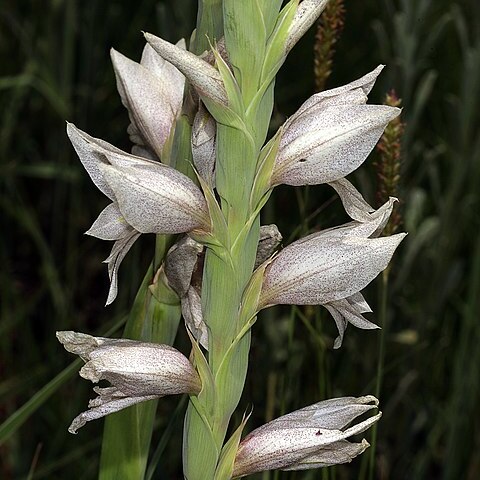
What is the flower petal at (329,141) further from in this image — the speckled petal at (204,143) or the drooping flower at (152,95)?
the drooping flower at (152,95)

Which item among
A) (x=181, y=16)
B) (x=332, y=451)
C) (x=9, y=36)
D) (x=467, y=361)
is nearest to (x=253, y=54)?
(x=332, y=451)

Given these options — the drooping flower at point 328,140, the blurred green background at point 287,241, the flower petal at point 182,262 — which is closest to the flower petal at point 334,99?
the drooping flower at point 328,140

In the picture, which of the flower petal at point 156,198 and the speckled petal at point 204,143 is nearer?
the flower petal at point 156,198

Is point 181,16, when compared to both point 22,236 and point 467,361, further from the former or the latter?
point 467,361

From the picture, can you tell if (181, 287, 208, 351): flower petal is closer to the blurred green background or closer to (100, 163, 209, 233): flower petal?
(100, 163, 209, 233): flower petal

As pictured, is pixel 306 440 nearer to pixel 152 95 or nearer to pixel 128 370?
pixel 128 370

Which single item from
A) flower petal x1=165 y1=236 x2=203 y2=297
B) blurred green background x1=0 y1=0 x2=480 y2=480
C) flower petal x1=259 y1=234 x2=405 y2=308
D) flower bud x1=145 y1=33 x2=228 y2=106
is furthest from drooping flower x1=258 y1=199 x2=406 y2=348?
blurred green background x1=0 y1=0 x2=480 y2=480
